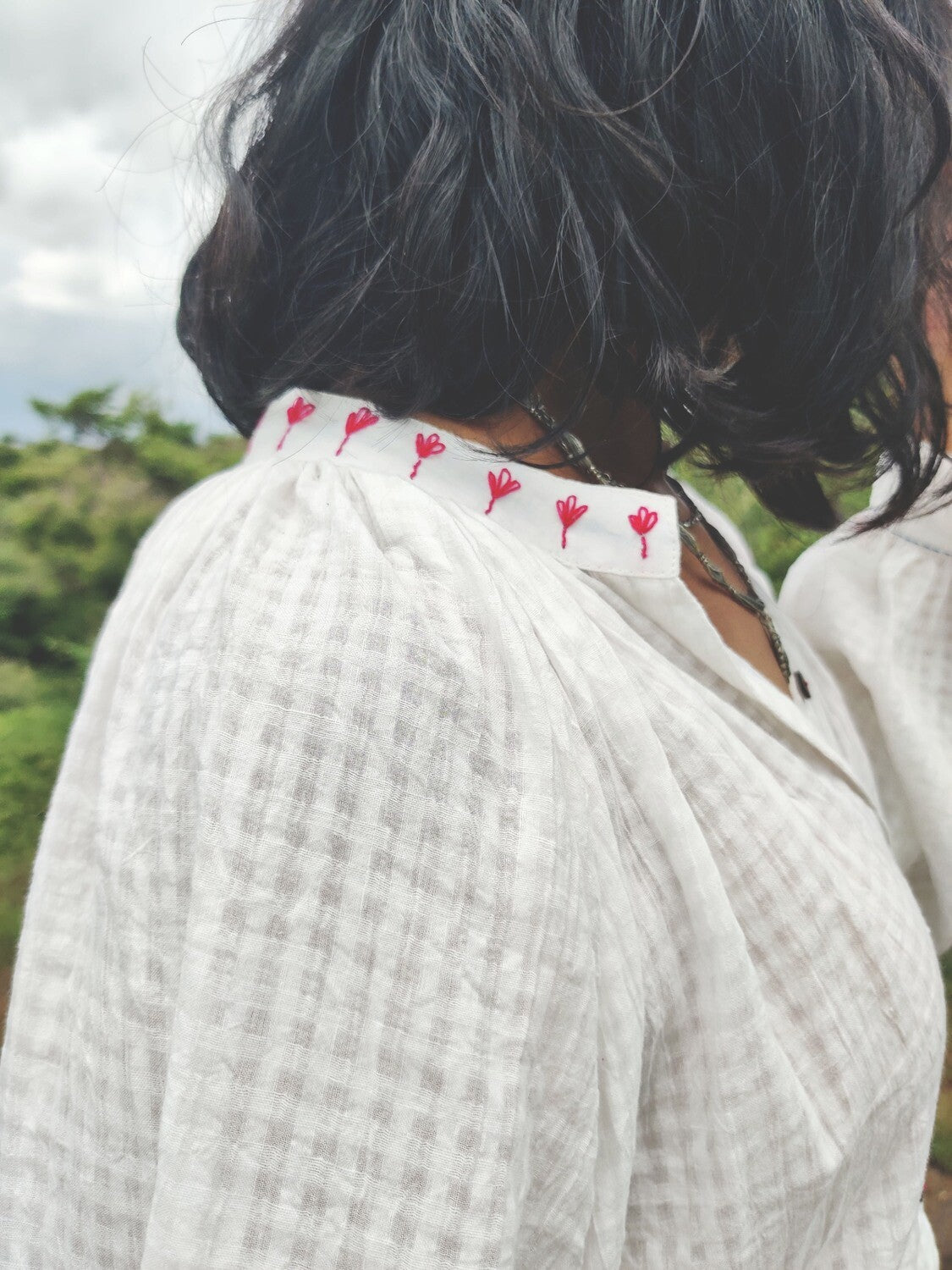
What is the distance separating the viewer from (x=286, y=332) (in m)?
0.92

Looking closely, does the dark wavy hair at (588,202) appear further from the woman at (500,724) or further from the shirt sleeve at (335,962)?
the shirt sleeve at (335,962)

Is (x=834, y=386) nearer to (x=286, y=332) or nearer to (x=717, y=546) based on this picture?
(x=717, y=546)

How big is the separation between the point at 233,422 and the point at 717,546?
65 cm

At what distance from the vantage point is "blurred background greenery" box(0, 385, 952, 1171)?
1.89 metres

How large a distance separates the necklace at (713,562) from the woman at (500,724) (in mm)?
24

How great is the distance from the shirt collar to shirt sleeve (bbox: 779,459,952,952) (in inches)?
20.0

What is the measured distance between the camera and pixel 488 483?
863 mm

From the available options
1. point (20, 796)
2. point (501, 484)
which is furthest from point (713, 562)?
point (20, 796)

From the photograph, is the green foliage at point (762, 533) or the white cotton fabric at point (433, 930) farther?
the green foliage at point (762, 533)

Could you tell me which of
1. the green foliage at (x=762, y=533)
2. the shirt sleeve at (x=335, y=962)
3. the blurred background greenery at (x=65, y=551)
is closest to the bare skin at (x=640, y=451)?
the shirt sleeve at (x=335, y=962)

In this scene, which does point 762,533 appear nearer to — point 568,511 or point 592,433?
point 592,433

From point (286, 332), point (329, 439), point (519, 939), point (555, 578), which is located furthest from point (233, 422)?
point (519, 939)

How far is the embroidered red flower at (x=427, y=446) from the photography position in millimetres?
833

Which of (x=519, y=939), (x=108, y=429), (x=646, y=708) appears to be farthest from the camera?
(x=108, y=429)
